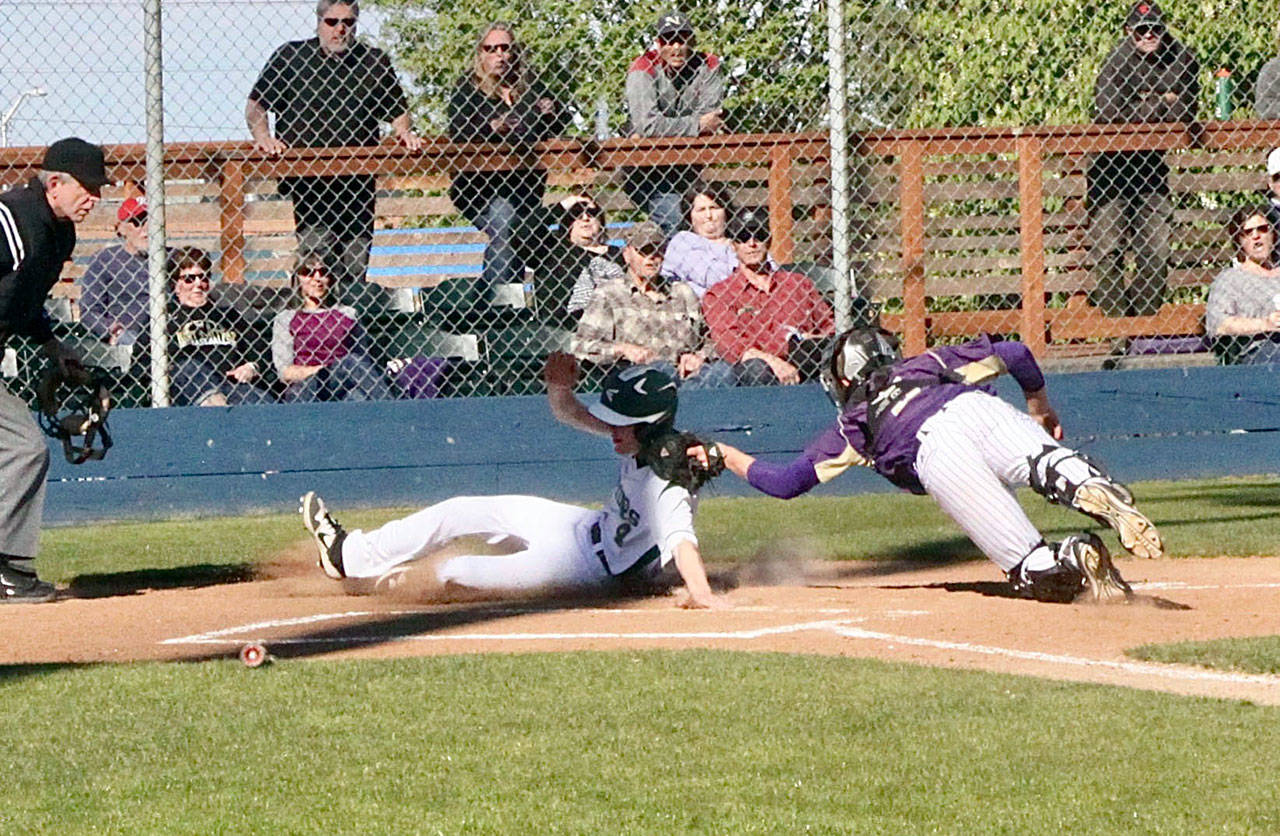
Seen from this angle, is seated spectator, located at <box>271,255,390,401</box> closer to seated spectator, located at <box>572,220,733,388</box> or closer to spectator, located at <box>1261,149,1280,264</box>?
seated spectator, located at <box>572,220,733,388</box>

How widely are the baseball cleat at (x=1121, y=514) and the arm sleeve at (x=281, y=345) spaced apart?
18.4 feet

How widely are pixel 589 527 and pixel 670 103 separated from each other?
4405mm

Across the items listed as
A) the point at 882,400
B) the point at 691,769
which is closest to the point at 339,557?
the point at 882,400

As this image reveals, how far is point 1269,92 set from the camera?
12773 millimetres

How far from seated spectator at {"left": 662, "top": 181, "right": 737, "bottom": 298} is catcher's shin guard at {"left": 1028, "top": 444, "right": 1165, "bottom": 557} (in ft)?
14.7

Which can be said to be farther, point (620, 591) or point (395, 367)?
point (395, 367)

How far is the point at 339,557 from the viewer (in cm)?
853

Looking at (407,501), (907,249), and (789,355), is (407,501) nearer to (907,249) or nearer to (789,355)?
(789,355)

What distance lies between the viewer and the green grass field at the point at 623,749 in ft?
13.7

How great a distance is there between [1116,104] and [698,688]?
7.83 meters

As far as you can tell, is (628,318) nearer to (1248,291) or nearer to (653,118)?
(653,118)

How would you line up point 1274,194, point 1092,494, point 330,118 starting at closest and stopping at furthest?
1. point 1092,494
2. point 330,118
3. point 1274,194

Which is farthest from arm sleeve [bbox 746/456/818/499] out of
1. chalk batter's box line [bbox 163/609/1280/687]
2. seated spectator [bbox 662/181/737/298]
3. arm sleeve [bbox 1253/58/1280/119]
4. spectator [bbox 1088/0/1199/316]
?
arm sleeve [bbox 1253/58/1280/119]

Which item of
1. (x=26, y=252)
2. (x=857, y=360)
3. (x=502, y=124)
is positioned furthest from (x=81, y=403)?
(x=857, y=360)
